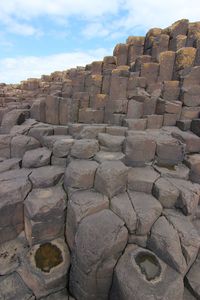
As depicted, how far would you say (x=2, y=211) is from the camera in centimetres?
292

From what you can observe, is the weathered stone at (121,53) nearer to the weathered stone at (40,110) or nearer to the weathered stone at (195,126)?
the weathered stone at (40,110)

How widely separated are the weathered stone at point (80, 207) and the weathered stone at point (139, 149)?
4.00 ft

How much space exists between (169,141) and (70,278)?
326 centimetres

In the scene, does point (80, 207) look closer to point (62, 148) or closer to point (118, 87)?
point (62, 148)

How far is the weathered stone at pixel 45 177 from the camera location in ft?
11.0

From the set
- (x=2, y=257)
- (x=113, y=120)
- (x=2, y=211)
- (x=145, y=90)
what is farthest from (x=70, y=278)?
(x=145, y=90)

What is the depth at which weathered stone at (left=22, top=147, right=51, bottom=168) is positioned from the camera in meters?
3.91

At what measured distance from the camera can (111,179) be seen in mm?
3031

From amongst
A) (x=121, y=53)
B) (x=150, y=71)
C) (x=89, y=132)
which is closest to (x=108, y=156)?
(x=89, y=132)

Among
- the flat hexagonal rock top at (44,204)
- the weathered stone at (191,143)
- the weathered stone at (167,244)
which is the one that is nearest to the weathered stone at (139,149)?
the weathered stone at (191,143)

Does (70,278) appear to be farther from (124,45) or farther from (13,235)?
(124,45)

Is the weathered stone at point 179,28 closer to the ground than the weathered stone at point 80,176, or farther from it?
farther from it

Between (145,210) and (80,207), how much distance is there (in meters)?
1.06

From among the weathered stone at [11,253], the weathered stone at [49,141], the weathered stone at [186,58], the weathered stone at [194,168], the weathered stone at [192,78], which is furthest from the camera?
the weathered stone at [186,58]
